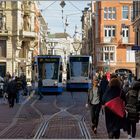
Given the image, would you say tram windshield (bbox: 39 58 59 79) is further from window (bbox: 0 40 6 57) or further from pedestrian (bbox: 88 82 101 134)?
window (bbox: 0 40 6 57)

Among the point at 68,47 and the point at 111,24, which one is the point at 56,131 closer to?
the point at 111,24

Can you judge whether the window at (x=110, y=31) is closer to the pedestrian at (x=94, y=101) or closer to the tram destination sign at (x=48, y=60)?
the tram destination sign at (x=48, y=60)

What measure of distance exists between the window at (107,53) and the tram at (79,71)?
41.6 meters

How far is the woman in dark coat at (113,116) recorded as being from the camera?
43.5 ft

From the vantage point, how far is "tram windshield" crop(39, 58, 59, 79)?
1647 inches

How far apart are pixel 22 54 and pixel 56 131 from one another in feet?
206

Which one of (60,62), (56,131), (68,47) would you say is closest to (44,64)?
(60,62)

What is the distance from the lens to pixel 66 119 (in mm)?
22812

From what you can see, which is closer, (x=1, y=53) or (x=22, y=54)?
(x=1, y=53)

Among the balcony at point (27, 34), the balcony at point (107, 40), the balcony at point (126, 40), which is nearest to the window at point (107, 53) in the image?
the balcony at point (107, 40)

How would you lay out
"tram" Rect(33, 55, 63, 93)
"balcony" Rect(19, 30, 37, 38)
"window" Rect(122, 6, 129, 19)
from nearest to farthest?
"tram" Rect(33, 55, 63, 93), "balcony" Rect(19, 30, 37, 38), "window" Rect(122, 6, 129, 19)

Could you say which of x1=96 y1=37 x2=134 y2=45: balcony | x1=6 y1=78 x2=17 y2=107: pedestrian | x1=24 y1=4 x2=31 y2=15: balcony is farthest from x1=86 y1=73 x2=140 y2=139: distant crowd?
x1=96 y1=37 x2=134 y2=45: balcony

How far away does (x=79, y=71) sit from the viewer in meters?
46.1

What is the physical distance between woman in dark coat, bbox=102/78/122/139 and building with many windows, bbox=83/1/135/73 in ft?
240
